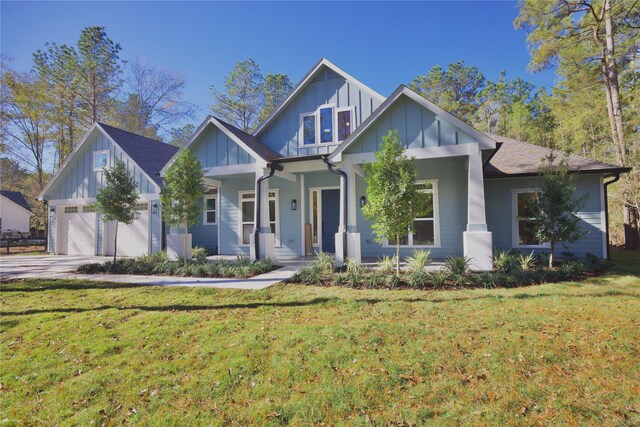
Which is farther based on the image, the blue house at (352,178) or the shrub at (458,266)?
the blue house at (352,178)

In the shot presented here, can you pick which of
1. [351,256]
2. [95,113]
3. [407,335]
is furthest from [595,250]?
[95,113]

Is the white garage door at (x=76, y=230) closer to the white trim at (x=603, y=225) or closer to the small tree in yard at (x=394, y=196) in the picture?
the small tree in yard at (x=394, y=196)

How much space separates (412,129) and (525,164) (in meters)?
4.70

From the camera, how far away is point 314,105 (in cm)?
1147

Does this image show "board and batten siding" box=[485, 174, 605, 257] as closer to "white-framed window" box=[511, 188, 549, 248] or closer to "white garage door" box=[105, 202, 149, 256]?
"white-framed window" box=[511, 188, 549, 248]

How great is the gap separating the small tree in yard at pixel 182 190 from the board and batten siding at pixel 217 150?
34.0 inches

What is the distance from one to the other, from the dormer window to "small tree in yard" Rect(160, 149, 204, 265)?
417 cm

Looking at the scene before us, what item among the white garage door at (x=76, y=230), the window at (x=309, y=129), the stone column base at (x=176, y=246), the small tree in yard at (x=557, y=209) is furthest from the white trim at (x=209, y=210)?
the small tree in yard at (x=557, y=209)

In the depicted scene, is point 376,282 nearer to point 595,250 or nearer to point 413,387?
point 413,387

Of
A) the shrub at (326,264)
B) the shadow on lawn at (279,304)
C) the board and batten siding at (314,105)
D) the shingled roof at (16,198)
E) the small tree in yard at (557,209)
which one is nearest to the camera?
the shadow on lawn at (279,304)

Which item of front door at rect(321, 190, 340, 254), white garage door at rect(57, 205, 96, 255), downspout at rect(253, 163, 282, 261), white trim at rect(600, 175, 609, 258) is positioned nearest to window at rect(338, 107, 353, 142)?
front door at rect(321, 190, 340, 254)

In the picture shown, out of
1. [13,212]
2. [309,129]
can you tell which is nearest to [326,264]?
[309,129]

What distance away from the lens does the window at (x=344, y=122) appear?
1098 centimetres

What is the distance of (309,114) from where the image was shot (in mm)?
11461
